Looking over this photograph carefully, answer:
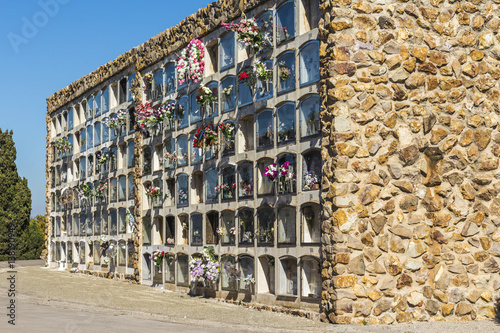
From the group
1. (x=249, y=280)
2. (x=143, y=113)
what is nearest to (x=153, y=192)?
(x=143, y=113)

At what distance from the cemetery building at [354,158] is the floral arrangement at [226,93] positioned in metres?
0.04

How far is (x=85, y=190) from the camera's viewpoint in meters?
26.9

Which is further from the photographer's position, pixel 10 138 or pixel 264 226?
pixel 10 138

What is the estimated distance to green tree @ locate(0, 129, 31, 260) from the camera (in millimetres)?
35469

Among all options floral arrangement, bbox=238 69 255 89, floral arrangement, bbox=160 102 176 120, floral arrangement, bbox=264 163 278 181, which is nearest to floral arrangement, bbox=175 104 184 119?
floral arrangement, bbox=160 102 176 120

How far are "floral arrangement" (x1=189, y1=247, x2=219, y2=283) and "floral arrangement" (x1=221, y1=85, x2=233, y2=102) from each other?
3.92 m

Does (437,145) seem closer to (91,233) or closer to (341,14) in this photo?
(341,14)

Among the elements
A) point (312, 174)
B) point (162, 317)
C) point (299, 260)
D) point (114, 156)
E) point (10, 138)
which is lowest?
point (162, 317)

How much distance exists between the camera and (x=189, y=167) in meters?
19.6

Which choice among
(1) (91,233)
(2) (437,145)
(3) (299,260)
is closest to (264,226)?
(3) (299,260)

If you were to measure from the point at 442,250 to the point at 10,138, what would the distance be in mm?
28205

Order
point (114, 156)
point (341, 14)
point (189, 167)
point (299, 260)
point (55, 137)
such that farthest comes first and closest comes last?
point (55, 137), point (114, 156), point (189, 167), point (299, 260), point (341, 14)

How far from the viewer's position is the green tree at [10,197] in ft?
116

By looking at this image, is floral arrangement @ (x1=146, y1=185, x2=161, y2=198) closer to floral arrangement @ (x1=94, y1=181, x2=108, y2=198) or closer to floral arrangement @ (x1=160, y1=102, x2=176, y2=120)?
floral arrangement @ (x1=160, y1=102, x2=176, y2=120)
